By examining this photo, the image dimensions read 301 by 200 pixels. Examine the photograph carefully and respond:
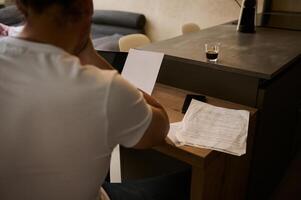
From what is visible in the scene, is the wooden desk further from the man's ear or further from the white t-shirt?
the man's ear

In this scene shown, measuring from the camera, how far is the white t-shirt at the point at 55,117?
0.63m

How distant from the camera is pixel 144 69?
4.25 feet

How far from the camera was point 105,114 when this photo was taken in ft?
2.16

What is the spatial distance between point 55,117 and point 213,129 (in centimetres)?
60

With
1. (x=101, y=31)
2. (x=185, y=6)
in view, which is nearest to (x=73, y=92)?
(x=185, y=6)

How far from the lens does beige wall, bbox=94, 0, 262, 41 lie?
3070mm

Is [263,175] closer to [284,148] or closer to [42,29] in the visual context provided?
[284,148]

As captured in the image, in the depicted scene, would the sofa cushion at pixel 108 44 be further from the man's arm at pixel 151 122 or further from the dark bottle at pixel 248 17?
the man's arm at pixel 151 122

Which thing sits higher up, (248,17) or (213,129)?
(248,17)

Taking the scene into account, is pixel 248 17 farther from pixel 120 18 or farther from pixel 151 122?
pixel 120 18

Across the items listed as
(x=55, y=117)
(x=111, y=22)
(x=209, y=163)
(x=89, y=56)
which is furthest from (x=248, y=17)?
(x=111, y=22)

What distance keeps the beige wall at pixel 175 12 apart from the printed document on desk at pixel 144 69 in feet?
6.36

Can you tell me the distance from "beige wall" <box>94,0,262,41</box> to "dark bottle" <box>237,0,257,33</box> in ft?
3.27

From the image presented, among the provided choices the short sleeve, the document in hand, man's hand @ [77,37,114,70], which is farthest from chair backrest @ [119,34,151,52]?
the short sleeve
